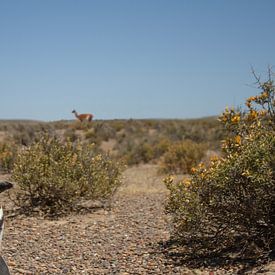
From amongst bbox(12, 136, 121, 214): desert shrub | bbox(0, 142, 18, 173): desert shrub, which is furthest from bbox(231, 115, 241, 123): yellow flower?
bbox(0, 142, 18, 173): desert shrub

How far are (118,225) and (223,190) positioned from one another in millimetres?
2583

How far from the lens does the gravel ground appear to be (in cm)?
554

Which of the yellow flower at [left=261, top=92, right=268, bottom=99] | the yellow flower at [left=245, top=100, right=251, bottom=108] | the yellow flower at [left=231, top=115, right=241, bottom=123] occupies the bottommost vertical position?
the yellow flower at [left=231, top=115, right=241, bottom=123]

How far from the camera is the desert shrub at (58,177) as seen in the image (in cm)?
856

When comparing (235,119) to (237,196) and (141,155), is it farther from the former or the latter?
(141,155)

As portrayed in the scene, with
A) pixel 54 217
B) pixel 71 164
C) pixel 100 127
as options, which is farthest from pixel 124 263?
pixel 100 127

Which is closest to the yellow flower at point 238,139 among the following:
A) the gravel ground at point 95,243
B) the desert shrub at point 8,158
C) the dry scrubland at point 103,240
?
the dry scrubland at point 103,240

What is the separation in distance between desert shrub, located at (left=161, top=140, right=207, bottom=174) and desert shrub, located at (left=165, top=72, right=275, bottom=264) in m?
9.72

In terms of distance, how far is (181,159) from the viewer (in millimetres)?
16188

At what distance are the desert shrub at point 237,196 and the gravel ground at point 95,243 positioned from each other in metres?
0.54

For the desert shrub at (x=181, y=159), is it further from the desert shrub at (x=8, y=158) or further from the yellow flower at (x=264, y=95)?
the yellow flower at (x=264, y=95)

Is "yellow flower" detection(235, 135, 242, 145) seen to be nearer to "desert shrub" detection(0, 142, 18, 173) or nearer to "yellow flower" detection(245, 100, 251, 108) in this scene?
"yellow flower" detection(245, 100, 251, 108)

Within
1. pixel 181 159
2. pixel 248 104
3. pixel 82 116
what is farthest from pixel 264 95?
pixel 82 116

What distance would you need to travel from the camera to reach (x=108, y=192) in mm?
9273
